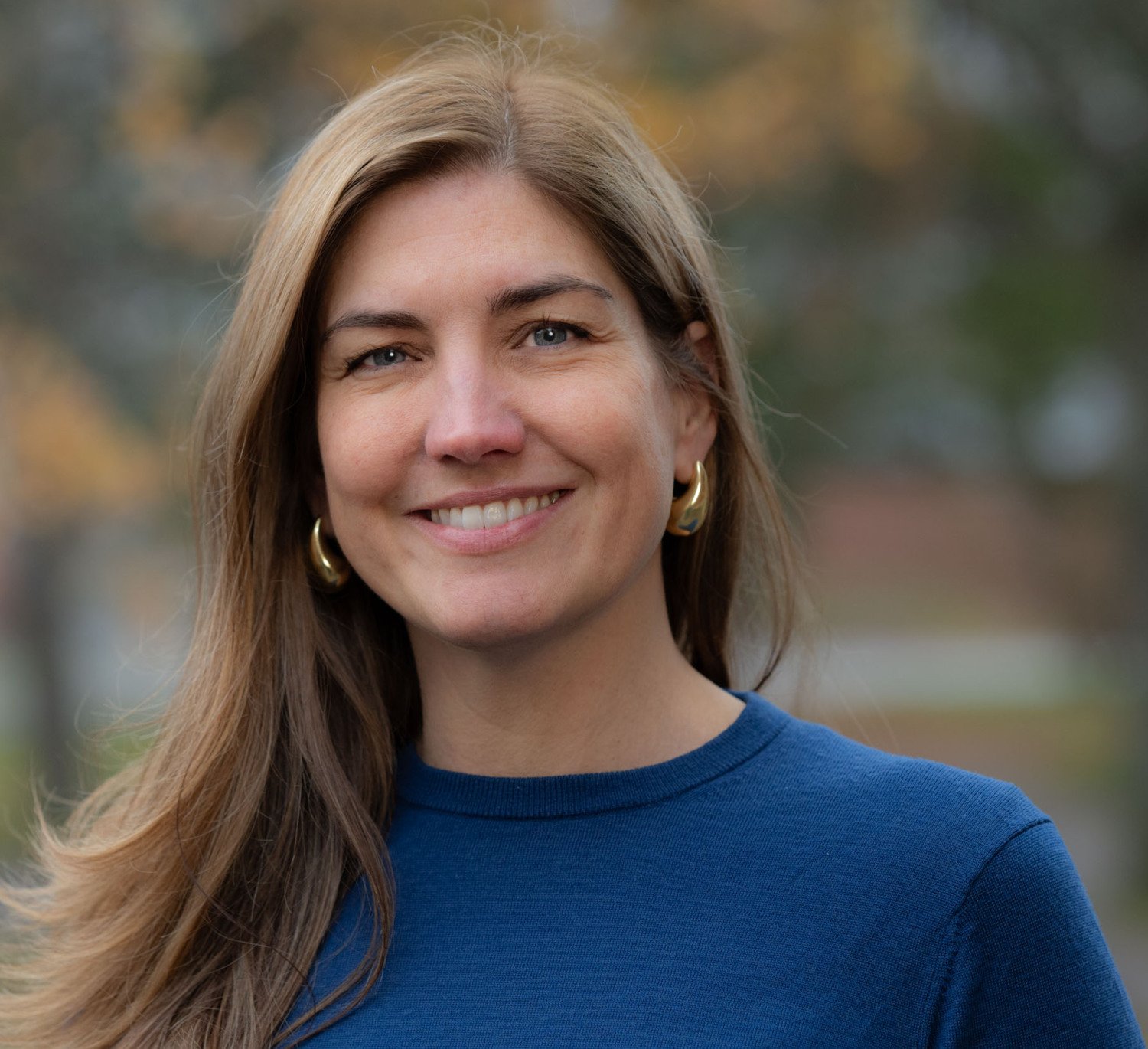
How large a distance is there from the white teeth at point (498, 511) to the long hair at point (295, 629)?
0.31 meters

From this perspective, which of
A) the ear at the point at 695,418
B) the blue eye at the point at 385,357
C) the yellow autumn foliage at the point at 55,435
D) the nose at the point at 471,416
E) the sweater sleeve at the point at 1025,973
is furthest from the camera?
the yellow autumn foliage at the point at 55,435

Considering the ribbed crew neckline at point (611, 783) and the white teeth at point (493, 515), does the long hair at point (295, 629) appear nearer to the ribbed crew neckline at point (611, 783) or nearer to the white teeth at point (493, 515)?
the ribbed crew neckline at point (611, 783)

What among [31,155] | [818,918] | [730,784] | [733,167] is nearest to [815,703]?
[730,784]

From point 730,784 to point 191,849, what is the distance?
0.80 metres

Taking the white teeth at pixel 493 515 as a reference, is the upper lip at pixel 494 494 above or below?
above

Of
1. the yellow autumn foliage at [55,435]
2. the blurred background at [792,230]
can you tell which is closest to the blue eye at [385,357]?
the blurred background at [792,230]

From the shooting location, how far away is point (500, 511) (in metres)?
2.00

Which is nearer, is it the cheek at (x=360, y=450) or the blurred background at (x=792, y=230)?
the cheek at (x=360, y=450)

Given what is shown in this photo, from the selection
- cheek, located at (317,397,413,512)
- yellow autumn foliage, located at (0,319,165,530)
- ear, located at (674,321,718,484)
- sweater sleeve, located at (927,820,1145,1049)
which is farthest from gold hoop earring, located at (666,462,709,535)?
yellow autumn foliage, located at (0,319,165,530)

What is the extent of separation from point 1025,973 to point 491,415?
92 cm

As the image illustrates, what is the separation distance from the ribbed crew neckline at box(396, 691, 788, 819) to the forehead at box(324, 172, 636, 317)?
0.61 metres

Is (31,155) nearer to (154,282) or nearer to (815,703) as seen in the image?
(154,282)

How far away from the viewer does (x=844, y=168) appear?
729 centimetres

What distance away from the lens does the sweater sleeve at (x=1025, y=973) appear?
5.91ft
